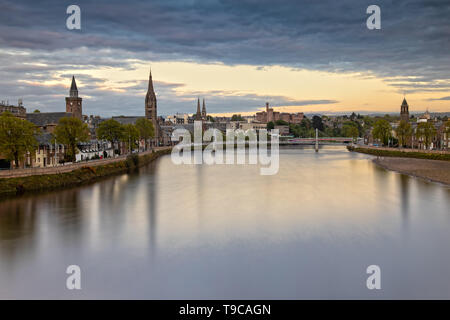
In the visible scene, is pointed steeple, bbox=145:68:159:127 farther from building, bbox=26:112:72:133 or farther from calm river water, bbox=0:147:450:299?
calm river water, bbox=0:147:450:299

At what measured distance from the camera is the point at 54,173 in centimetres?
3519

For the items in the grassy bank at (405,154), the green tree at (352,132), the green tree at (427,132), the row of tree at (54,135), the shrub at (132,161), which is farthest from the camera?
the green tree at (352,132)

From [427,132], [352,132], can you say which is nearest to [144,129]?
[427,132]

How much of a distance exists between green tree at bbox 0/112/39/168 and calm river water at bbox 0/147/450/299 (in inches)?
213

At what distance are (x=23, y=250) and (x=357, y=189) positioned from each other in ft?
85.4

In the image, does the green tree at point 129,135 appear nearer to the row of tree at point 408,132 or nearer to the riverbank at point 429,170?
the riverbank at point 429,170

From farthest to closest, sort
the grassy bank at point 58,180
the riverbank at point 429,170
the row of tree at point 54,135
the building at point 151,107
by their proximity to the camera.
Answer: the building at point 151,107 → the riverbank at point 429,170 → the row of tree at point 54,135 → the grassy bank at point 58,180

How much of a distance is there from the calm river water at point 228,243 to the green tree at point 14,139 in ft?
17.7

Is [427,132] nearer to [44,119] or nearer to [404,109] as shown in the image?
[404,109]

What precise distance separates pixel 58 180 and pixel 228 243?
21.3 m

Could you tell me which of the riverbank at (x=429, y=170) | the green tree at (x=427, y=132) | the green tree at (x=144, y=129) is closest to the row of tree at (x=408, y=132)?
the green tree at (x=427, y=132)

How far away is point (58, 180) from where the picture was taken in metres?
34.5

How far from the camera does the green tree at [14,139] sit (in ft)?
107
